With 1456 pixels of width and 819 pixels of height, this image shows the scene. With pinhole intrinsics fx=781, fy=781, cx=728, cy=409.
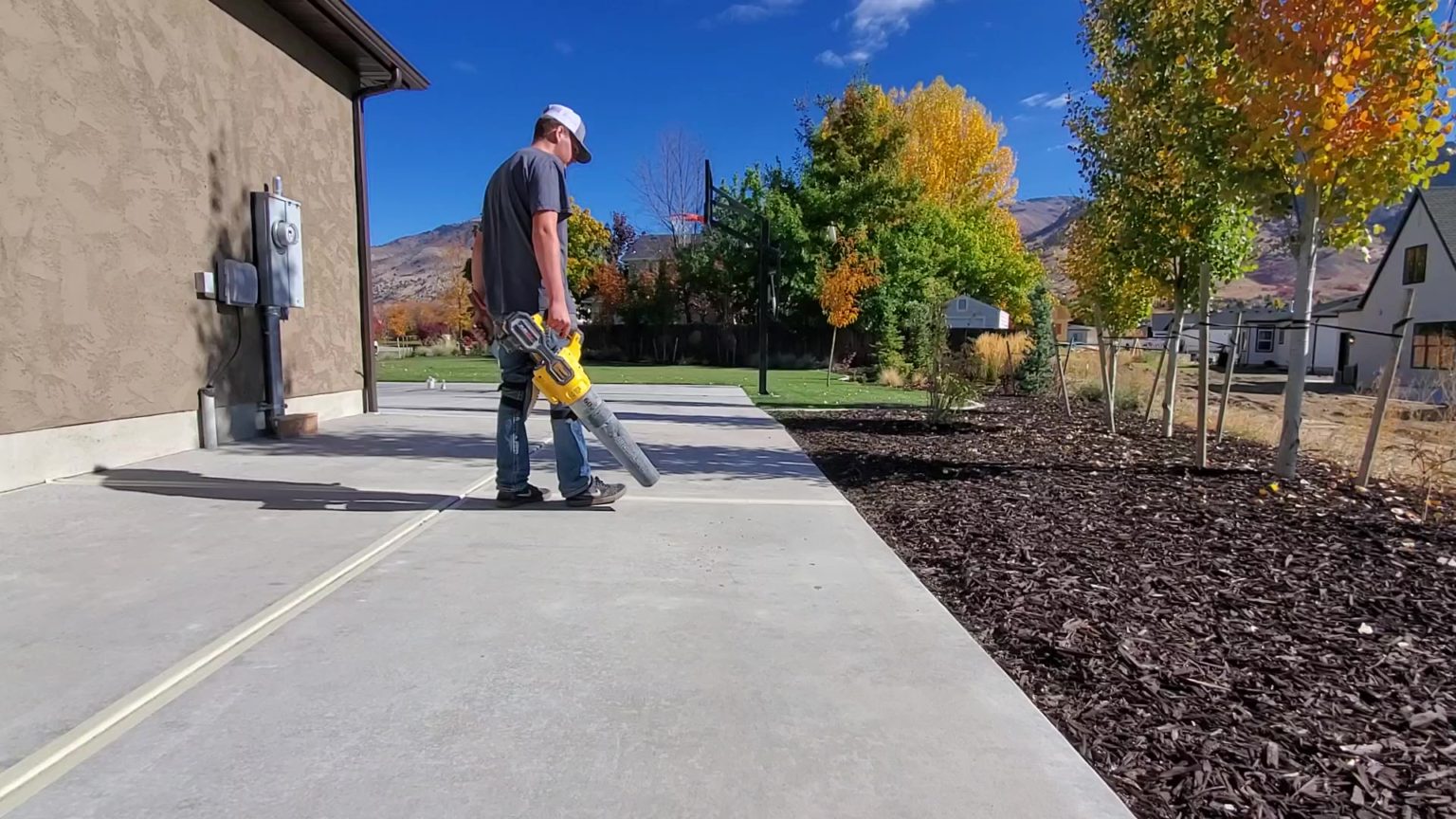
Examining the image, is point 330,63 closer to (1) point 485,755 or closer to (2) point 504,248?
(2) point 504,248

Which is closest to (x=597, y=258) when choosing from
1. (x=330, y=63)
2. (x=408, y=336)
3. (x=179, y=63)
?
(x=408, y=336)

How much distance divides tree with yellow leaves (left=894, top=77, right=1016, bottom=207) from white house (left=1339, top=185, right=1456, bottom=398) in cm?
1612

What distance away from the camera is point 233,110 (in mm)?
7188

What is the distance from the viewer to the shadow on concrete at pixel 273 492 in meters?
4.79

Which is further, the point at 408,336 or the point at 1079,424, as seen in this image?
the point at 408,336

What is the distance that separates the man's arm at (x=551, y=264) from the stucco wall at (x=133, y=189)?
3414 mm

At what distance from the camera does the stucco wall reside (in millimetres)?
4977

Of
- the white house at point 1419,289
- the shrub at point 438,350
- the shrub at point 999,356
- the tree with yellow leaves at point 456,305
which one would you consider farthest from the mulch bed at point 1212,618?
the tree with yellow leaves at point 456,305

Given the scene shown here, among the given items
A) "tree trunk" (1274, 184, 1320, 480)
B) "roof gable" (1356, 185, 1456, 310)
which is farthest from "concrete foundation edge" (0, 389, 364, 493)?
"roof gable" (1356, 185, 1456, 310)

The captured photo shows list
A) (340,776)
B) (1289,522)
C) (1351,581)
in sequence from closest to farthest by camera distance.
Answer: (340,776) < (1351,581) < (1289,522)

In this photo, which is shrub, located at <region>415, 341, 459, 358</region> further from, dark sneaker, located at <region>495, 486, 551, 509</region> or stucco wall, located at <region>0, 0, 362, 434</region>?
dark sneaker, located at <region>495, 486, 551, 509</region>

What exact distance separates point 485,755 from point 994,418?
10.5m

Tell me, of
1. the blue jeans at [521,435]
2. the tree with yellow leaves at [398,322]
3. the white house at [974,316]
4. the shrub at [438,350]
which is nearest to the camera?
the blue jeans at [521,435]

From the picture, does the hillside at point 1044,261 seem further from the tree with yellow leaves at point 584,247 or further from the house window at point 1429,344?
the tree with yellow leaves at point 584,247
